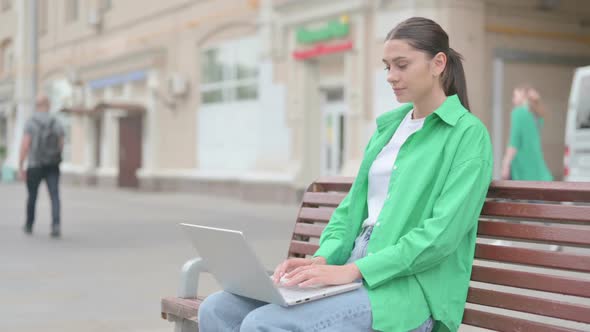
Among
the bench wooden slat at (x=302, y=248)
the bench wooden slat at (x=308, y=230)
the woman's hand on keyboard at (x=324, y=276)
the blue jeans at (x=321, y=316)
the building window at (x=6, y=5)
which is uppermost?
the building window at (x=6, y=5)

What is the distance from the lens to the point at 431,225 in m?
2.70

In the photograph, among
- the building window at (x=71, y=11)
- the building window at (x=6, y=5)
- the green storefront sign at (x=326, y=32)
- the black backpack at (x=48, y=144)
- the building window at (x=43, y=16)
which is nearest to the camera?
the black backpack at (x=48, y=144)

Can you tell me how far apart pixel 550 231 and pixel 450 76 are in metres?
0.64

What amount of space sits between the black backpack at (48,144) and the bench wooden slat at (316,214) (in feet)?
23.9

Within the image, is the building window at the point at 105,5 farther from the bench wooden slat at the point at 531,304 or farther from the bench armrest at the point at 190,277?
the bench wooden slat at the point at 531,304

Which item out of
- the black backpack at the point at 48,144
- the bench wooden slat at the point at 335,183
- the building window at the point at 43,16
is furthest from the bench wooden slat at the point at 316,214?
the building window at the point at 43,16

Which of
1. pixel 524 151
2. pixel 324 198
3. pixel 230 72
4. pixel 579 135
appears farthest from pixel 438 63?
pixel 230 72

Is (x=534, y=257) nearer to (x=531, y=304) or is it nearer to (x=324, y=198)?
(x=531, y=304)

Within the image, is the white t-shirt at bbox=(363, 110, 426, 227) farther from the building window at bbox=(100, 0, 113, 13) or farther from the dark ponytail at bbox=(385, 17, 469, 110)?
the building window at bbox=(100, 0, 113, 13)

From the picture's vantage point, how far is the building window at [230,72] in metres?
20.3

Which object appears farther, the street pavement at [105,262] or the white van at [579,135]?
the white van at [579,135]

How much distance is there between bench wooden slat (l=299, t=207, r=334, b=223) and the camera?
3.73 meters

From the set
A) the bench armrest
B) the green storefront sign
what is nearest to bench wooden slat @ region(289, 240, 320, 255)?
the bench armrest

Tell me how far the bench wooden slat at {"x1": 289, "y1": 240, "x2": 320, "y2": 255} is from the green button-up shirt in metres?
0.81
